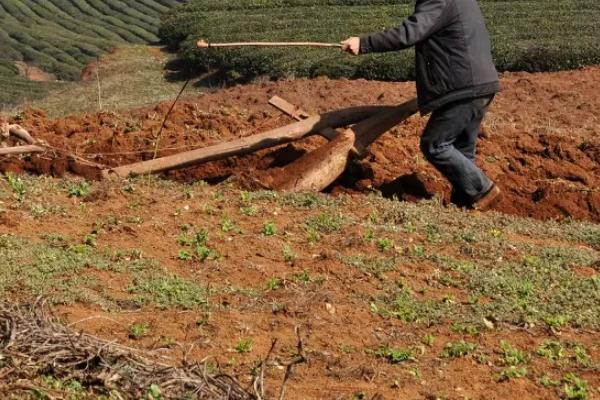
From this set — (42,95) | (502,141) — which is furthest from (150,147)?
(42,95)

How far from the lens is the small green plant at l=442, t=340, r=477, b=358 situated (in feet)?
17.0

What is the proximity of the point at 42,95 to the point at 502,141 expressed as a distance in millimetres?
17854

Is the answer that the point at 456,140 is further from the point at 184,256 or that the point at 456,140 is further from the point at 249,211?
the point at 184,256

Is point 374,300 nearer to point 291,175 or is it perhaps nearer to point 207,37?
point 291,175

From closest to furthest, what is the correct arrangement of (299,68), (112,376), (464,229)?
1. (112,376)
2. (464,229)
3. (299,68)

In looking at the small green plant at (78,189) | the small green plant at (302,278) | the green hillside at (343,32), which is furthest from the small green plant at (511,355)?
the green hillside at (343,32)

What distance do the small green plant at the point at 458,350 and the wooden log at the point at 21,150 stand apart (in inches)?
181

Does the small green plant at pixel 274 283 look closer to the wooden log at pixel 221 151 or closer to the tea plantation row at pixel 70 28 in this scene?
the wooden log at pixel 221 151

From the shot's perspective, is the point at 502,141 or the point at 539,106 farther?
the point at 539,106

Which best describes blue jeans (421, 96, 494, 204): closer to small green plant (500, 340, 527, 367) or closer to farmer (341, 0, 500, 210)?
farmer (341, 0, 500, 210)

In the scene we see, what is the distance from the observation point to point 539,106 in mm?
15062

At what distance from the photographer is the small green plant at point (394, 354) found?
16.7 feet

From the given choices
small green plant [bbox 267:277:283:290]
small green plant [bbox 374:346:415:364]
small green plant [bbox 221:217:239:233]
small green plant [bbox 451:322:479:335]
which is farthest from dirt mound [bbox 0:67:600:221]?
small green plant [bbox 374:346:415:364]

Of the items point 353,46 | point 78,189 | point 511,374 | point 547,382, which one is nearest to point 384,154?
point 353,46
